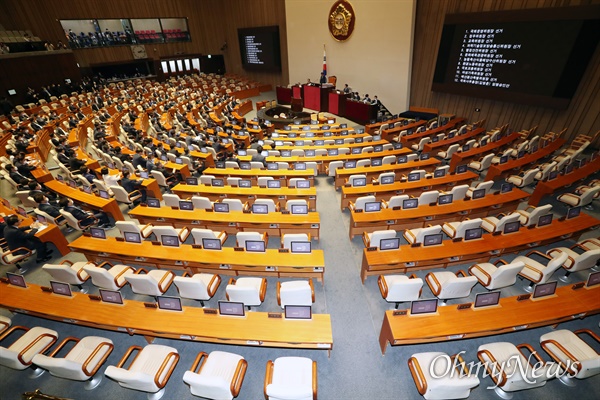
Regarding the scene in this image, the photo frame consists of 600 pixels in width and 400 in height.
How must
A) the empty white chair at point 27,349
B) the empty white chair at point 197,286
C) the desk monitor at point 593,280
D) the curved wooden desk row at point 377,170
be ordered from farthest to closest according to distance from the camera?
the curved wooden desk row at point 377,170
the empty white chair at point 197,286
the desk monitor at point 593,280
the empty white chair at point 27,349

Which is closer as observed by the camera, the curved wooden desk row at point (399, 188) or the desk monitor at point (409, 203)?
the desk monitor at point (409, 203)

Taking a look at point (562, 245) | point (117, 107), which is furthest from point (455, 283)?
point (117, 107)

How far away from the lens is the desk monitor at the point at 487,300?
15.3ft

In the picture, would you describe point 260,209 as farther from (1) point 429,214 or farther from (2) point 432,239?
(1) point 429,214

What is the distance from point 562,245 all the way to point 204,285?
28.8ft

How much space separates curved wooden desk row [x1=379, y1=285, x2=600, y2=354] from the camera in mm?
4449

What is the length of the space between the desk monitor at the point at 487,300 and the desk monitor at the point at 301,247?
316cm

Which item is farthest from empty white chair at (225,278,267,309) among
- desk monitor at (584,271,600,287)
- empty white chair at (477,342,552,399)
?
desk monitor at (584,271,600,287)

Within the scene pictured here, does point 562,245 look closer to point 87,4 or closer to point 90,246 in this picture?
point 90,246

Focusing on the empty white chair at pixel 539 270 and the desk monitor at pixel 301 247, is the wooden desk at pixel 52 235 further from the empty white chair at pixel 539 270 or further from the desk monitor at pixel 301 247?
the empty white chair at pixel 539 270

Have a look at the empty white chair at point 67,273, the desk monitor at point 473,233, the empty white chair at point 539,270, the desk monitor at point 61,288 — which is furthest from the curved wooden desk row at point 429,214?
the empty white chair at point 67,273

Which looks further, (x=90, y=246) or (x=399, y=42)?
(x=399, y=42)

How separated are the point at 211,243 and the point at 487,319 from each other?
5385 mm

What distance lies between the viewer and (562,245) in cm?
727
